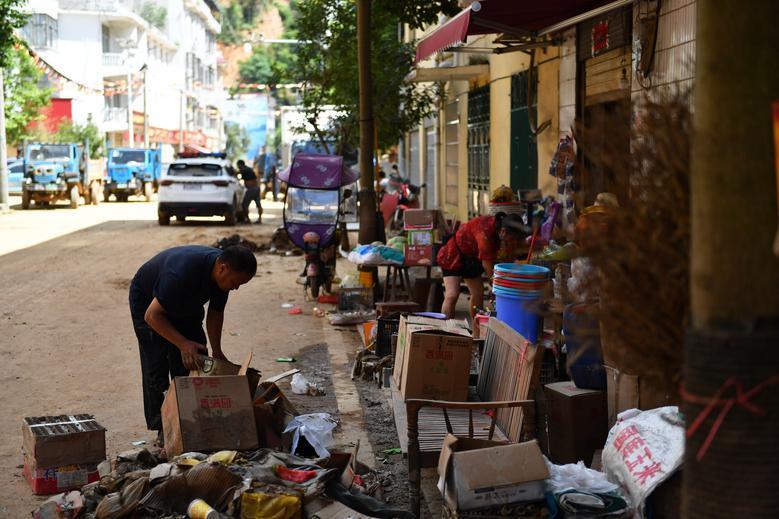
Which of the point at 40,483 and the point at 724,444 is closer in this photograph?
the point at 724,444

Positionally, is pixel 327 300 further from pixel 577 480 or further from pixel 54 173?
pixel 54 173

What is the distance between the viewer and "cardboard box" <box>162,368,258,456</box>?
5461mm

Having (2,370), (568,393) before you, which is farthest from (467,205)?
(568,393)

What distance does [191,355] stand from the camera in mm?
5875

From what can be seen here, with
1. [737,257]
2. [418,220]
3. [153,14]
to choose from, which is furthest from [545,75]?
[153,14]

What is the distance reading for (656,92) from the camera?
304 cm

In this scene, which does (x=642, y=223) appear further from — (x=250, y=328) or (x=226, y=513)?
(x=250, y=328)

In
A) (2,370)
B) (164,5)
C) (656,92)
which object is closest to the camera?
(656,92)

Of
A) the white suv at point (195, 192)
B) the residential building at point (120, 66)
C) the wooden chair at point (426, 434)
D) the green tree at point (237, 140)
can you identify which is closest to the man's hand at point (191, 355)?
the wooden chair at point (426, 434)

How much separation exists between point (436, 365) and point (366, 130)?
775 centimetres

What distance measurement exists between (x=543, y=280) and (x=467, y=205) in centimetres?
1268

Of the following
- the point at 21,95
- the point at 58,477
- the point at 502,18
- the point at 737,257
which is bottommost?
the point at 58,477

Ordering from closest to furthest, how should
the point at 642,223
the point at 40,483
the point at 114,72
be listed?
the point at 642,223 < the point at 40,483 < the point at 114,72

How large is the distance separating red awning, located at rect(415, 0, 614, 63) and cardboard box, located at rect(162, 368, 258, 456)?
5.32 m
